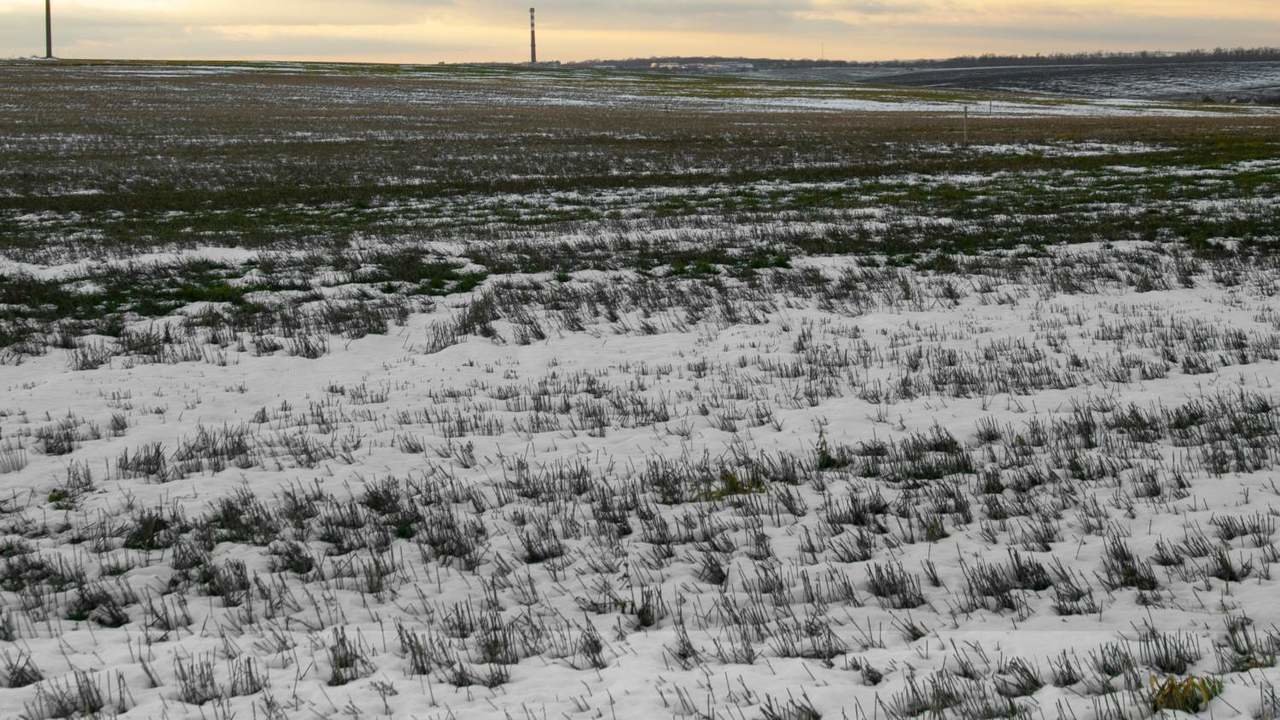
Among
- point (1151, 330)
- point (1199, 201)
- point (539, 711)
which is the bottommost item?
point (539, 711)

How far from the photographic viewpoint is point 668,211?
2644 centimetres

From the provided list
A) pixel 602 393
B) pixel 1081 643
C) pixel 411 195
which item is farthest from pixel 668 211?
pixel 1081 643

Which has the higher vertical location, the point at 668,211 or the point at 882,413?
the point at 668,211

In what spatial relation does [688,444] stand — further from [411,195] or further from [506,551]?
[411,195]

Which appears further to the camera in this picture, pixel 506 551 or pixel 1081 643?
pixel 506 551

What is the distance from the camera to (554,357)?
12453 millimetres

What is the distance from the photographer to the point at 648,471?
8070mm

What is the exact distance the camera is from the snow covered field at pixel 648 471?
4.99 meters

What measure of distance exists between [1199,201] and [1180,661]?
915 inches

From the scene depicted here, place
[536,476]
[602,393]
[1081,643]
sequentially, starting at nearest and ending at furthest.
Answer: [1081,643] < [536,476] < [602,393]

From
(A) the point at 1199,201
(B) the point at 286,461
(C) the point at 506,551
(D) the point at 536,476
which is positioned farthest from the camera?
(A) the point at 1199,201

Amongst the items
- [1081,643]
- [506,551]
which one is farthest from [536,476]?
[1081,643]

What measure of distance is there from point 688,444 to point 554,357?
3931 millimetres

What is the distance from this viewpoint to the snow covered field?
4992 millimetres
